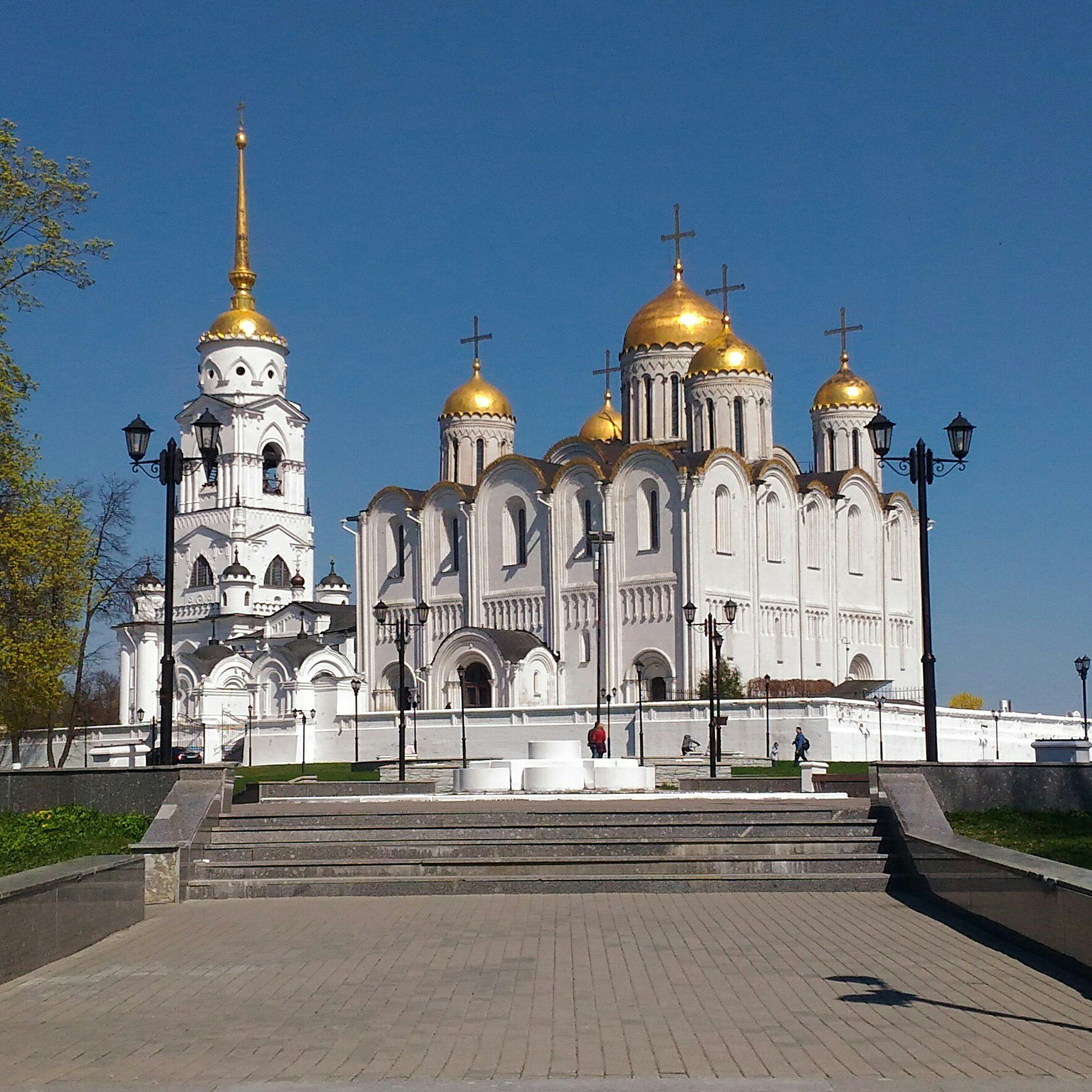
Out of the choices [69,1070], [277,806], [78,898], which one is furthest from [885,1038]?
[277,806]

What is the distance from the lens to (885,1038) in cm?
769

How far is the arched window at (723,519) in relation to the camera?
5394 centimetres

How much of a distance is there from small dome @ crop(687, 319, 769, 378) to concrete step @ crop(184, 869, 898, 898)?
142ft

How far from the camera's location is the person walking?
39.6 m

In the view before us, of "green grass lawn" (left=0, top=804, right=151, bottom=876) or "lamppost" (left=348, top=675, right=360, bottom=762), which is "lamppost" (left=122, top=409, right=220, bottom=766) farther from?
"lamppost" (left=348, top=675, right=360, bottom=762)

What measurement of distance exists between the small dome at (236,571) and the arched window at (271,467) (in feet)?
15.4

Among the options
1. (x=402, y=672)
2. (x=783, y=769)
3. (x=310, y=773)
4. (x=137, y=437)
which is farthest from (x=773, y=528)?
(x=137, y=437)

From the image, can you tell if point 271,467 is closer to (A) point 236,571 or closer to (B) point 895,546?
(A) point 236,571

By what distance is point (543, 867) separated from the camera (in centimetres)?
1423

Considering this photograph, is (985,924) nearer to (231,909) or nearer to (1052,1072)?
(1052,1072)

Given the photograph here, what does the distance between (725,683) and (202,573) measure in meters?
33.1

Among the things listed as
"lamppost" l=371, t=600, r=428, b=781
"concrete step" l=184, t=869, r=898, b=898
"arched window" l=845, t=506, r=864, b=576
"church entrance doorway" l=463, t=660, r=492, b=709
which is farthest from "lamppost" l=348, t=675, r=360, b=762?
"concrete step" l=184, t=869, r=898, b=898

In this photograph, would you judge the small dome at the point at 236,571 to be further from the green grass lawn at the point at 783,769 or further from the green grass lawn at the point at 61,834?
the green grass lawn at the point at 61,834

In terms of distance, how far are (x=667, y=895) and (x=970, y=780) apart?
4.19m
